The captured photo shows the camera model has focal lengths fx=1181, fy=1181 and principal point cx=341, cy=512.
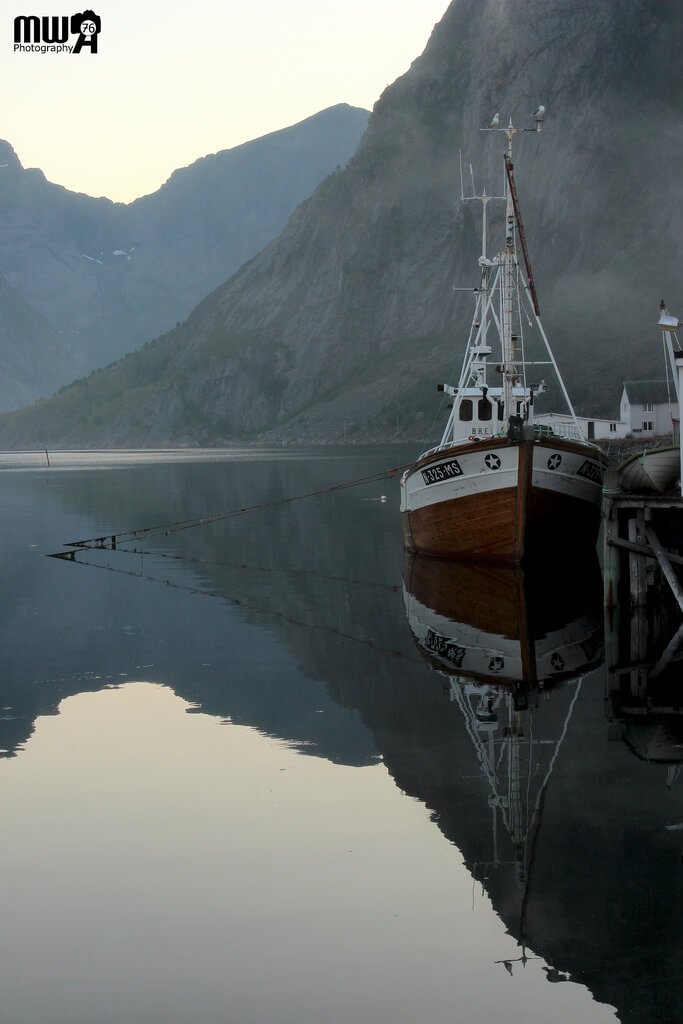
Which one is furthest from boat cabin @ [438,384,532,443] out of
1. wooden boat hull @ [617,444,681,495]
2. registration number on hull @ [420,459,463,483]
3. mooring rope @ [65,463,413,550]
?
wooden boat hull @ [617,444,681,495]

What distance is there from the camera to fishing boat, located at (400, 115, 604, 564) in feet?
122

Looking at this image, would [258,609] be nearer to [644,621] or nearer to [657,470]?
[644,621]

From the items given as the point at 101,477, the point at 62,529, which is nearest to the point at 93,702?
the point at 62,529

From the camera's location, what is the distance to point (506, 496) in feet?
122

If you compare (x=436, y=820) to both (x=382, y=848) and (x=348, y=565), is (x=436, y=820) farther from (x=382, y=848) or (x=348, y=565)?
(x=348, y=565)

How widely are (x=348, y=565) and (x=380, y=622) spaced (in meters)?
13.1

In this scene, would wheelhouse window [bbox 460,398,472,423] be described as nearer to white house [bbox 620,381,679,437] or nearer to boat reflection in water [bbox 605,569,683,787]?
boat reflection in water [bbox 605,569,683,787]

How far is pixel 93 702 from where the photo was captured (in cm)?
2111

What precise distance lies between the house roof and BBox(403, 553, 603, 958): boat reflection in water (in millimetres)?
71794

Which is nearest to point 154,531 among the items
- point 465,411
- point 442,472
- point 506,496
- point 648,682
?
point 465,411

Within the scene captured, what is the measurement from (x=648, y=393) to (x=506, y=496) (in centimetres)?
7876

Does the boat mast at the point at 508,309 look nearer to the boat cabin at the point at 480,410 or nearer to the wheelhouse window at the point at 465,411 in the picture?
the boat cabin at the point at 480,410

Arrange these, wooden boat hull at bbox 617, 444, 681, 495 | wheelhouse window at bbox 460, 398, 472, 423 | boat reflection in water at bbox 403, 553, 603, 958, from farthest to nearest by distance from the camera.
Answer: wheelhouse window at bbox 460, 398, 472, 423, wooden boat hull at bbox 617, 444, 681, 495, boat reflection in water at bbox 403, 553, 603, 958

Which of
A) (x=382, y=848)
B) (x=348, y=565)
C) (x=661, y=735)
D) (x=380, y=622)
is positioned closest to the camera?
(x=382, y=848)
